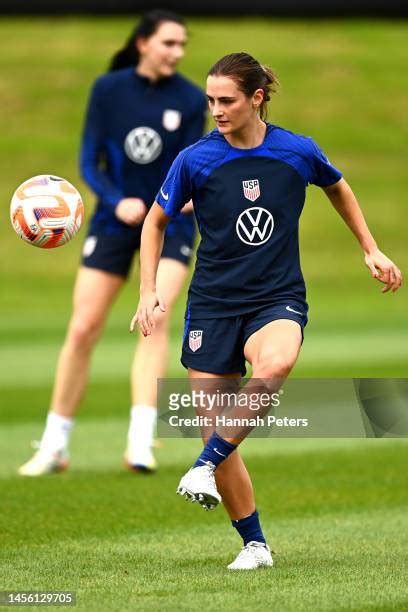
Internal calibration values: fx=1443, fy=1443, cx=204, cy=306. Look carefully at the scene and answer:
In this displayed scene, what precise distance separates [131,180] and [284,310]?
3493mm

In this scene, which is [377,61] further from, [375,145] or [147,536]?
[147,536]

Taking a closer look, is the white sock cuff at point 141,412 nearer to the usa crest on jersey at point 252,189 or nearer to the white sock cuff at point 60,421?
the white sock cuff at point 60,421

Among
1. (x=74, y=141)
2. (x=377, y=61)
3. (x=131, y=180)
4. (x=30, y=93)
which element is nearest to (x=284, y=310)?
(x=131, y=180)

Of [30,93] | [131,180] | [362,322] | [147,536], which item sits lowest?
[147,536]

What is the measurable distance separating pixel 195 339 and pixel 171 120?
11.4 ft

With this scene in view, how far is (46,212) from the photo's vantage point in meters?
6.47

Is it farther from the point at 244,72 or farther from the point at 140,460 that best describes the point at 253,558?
the point at 140,460

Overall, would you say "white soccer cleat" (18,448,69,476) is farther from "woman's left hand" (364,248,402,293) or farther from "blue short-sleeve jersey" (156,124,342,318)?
"woman's left hand" (364,248,402,293)

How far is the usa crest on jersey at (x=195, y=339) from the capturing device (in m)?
5.92

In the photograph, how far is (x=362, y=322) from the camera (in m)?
19.0

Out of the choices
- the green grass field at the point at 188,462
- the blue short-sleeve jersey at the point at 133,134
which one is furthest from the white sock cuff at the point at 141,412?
the blue short-sleeve jersey at the point at 133,134

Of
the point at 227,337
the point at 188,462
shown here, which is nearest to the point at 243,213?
the point at 227,337

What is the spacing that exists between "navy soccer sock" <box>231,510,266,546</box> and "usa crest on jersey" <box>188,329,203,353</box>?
2.45 feet

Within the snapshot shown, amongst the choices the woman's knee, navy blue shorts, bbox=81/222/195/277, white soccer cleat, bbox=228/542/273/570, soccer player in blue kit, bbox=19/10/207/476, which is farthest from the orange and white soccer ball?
navy blue shorts, bbox=81/222/195/277
